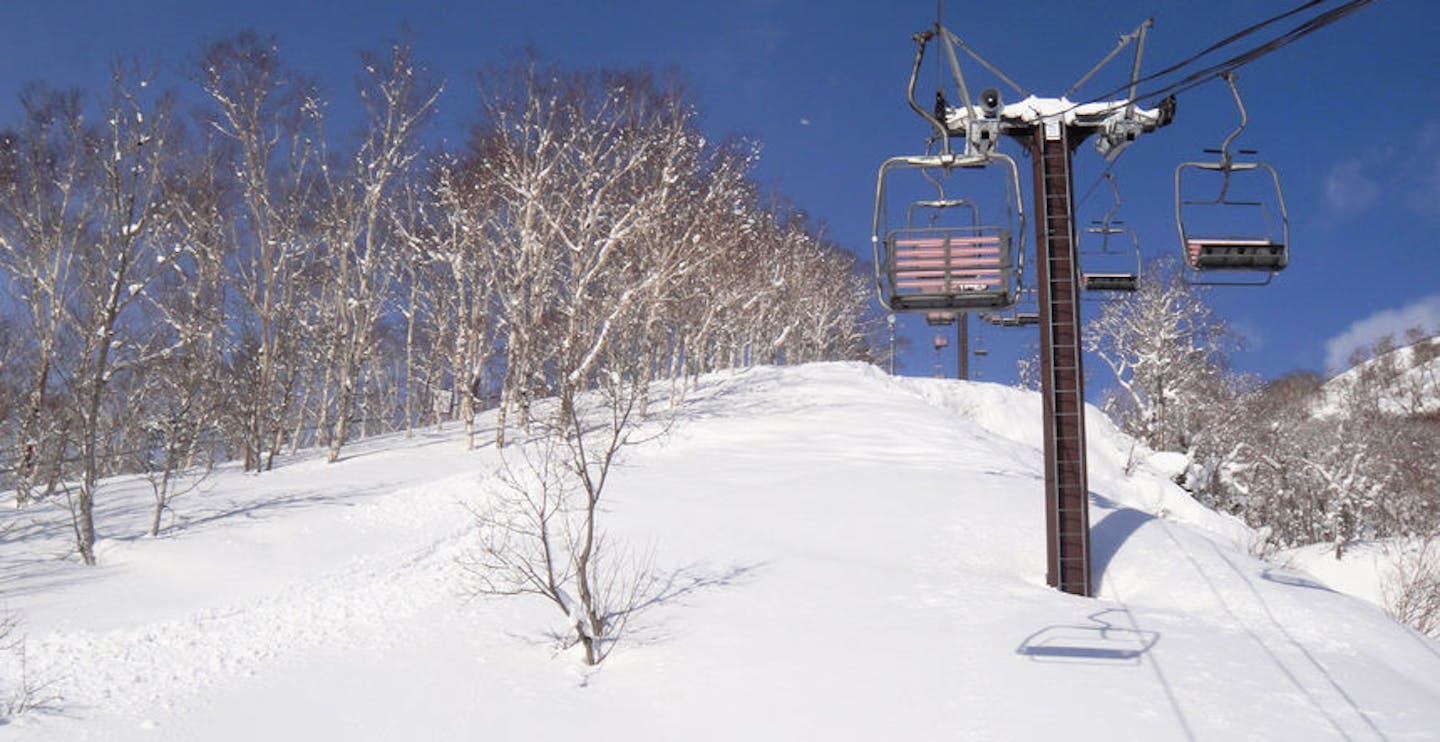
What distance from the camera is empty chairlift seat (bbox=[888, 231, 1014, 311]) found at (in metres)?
8.05

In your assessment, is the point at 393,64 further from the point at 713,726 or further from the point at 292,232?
the point at 713,726

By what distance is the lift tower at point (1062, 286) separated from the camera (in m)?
10.8

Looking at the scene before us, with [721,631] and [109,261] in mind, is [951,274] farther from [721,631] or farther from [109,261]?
[109,261]

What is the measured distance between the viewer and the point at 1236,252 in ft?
26.4

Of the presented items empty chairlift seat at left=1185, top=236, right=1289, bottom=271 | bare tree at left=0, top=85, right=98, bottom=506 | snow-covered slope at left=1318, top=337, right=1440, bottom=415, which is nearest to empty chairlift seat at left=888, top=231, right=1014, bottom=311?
empty chairlift seat at left=1185, top=236, right=1289, bottom=271

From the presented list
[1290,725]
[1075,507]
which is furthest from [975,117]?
[1290,725]

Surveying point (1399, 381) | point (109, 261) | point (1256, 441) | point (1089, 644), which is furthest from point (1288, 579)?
point (1399, 381)

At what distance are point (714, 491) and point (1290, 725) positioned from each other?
399 inches

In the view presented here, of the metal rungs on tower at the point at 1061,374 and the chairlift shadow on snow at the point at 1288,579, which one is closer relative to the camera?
the metal rungs on tower at the point at 1061,374

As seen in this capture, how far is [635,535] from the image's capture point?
42.7ft

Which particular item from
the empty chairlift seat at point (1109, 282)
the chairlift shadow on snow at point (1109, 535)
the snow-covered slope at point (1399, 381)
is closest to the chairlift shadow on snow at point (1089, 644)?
the chairlift shadow on snow at point (1109, 535)

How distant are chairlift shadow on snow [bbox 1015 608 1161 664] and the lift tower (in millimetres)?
1587

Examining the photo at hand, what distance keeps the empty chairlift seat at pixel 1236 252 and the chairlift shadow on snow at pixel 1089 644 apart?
12.4 ft

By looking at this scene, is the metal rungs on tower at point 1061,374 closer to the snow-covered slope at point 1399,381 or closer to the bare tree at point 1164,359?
the bare tree at point 1164,359
